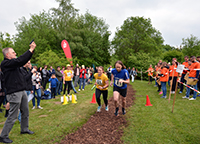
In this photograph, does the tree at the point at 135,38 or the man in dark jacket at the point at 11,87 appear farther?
the tree at the point at 135,38

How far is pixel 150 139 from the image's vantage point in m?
3.93

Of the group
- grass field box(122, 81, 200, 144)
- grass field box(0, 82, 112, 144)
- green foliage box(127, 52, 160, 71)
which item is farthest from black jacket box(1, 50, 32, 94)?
green foliage box(127, 52, 160, 71)

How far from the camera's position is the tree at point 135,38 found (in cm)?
3281

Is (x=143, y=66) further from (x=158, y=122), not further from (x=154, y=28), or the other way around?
(x=158, y=122)

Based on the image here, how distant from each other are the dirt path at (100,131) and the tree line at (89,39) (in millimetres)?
17801

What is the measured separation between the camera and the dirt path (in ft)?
12.9

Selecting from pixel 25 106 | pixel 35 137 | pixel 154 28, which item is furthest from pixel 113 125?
pixel 154 28

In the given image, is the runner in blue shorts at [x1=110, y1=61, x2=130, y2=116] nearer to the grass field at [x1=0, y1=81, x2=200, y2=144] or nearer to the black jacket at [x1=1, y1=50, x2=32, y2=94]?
the grass field at [x1=0, y1=81, x2=200, y2=144]

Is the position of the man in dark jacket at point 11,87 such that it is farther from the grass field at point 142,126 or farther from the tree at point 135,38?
the tree at point 135,38

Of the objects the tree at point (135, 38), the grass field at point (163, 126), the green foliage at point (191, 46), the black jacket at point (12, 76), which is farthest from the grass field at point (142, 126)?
the green foliage at point (191, 46)

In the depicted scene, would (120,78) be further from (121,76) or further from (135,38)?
(135,38)

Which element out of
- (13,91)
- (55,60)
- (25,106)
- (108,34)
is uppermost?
(108,34)

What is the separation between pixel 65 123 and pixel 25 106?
1.61m

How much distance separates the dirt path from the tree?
93.7 feet
